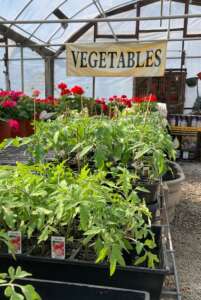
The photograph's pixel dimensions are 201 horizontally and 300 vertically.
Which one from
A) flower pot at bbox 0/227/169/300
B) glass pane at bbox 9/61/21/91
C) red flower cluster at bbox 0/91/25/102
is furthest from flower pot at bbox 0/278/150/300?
glass pane at bbox 9/61/21/91

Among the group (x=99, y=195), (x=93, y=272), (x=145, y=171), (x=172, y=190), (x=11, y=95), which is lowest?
(x=172, y=190)

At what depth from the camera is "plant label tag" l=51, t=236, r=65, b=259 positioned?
1038 mm

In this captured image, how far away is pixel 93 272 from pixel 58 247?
0.44 feet

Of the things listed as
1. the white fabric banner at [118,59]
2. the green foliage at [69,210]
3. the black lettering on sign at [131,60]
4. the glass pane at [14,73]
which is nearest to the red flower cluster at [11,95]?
the white fabric banner at [118,59]

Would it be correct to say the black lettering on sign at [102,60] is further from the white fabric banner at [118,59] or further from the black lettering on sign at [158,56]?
the black lettering on sign at [158,56]

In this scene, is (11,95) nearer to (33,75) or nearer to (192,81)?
(33,75)

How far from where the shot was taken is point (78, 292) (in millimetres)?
877

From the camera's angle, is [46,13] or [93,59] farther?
[46,13]

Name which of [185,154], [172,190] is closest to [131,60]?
[185,154]

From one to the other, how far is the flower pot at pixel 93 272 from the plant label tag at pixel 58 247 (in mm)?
23

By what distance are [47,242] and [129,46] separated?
400 centimetres

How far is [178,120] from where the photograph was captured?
228 inches

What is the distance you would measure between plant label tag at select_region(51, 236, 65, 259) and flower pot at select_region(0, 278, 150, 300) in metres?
0.16

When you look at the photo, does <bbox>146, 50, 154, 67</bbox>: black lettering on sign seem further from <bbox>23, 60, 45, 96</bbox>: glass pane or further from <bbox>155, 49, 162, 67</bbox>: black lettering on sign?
<bbox>23, 60, 45, 96</bbox>: glass pane
